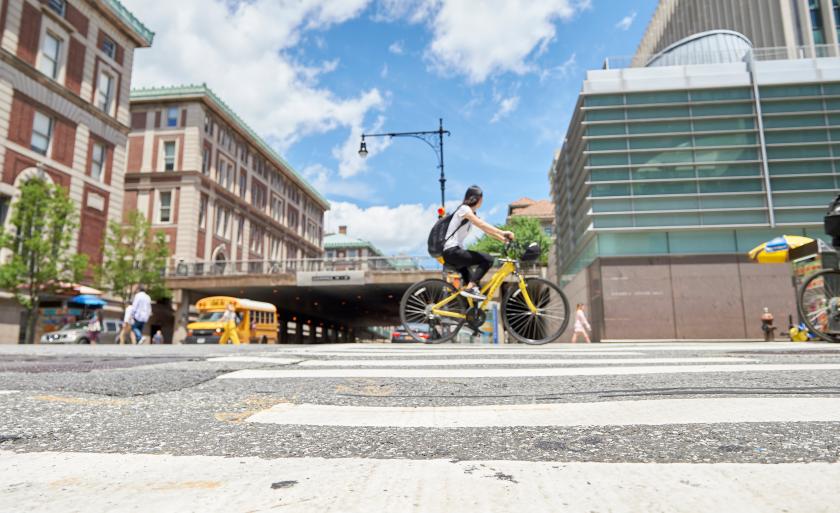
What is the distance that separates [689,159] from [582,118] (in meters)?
5.09

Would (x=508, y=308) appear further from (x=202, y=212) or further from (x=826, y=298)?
(x=202, y=212)

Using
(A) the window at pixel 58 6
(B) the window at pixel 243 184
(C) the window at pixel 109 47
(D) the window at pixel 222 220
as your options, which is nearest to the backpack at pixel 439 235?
(A) the window at pixel 58 6

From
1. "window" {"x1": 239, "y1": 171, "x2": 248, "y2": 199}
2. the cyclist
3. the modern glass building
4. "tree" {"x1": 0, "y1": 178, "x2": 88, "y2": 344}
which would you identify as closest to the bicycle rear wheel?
the cyclist

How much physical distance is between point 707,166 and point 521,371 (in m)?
24.2

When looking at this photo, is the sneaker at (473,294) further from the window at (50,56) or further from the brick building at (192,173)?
the brick building at (192,173)

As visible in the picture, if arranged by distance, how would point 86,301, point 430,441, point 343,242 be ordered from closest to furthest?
point 430,441 → point 86,301 → point 343,242

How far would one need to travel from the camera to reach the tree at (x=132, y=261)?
3375 cm

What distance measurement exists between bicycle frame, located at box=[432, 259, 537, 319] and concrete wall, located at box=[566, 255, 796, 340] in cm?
1733

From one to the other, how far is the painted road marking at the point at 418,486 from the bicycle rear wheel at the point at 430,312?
5.88 m

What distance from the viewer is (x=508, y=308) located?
7512 millimetres

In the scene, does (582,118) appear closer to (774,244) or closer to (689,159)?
(689,159)

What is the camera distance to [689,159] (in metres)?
24.2

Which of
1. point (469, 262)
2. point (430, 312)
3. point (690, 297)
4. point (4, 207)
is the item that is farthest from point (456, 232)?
point (4, 207)

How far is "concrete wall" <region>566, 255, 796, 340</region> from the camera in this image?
2278 centimetres
